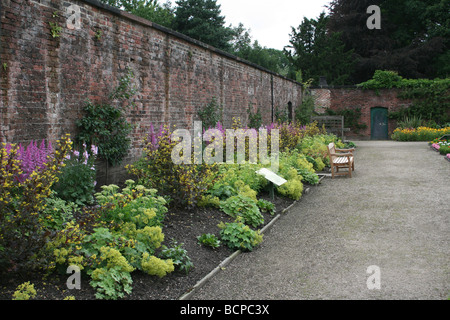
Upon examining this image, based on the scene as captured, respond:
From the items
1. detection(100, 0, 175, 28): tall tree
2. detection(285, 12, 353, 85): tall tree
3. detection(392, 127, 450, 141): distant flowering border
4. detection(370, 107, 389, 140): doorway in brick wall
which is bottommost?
detection(392, 127, 450, 141): distant flowering border

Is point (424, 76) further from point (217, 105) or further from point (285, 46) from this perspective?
point (217, 105)

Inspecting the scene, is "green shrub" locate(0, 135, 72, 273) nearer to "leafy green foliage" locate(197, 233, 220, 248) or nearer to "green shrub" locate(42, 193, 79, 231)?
"green shrub" locate(42, 193, 79, 231)

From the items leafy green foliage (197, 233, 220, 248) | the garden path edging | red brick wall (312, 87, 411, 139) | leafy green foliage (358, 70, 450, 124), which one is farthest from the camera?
red brick wall (312, 87, 411, 139)

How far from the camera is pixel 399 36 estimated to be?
33844 mm

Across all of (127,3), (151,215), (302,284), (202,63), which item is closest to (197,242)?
(151,215)

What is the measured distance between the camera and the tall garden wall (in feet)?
17.7

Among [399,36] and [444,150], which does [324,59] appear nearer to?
[399,36]

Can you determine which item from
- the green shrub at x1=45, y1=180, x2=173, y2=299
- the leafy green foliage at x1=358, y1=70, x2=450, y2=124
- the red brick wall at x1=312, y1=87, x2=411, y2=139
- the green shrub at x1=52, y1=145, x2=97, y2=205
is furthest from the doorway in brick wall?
the green shrub at x1=45, y1=180, x2=173, y2=299

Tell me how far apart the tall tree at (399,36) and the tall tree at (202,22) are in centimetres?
914

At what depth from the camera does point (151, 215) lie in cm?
439

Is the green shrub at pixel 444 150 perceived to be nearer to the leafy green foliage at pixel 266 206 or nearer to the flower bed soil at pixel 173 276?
the leafy green foliage at pixel 266 206

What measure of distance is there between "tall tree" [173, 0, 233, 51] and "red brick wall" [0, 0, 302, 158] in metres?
24.8

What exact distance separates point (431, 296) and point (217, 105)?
29.0 feet

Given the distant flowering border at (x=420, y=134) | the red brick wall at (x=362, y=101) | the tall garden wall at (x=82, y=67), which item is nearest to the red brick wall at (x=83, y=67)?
the tall garden wall at (x=82, y=67)
